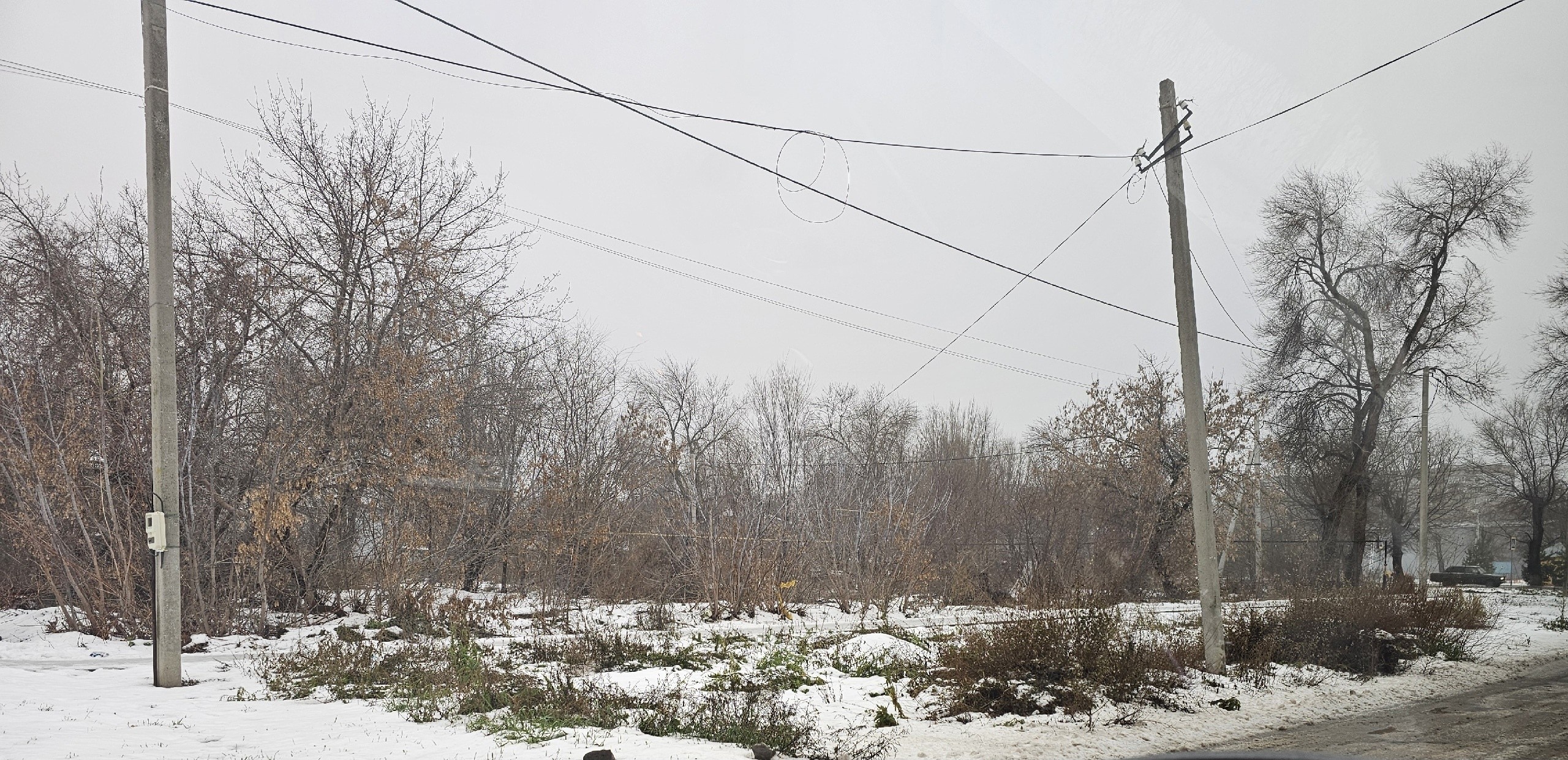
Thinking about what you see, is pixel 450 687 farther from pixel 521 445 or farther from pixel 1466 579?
pixel 1466 579

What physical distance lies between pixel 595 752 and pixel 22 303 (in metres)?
14.2

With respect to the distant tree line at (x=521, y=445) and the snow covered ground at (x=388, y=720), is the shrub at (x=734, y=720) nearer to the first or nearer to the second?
the snow covered ground at (x=388, y=720)

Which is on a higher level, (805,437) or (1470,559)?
(805,437)

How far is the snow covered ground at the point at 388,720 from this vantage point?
654 cm

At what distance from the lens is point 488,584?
66.8 ft

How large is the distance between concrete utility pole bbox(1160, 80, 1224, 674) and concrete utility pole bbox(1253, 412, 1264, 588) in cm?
1831

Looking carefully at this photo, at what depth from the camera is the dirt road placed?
6988 mm

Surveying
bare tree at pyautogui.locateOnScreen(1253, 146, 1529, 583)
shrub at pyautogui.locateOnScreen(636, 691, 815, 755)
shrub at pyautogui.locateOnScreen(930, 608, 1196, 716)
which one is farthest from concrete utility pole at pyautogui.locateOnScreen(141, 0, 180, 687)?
bare tree at pyautogui.locateOnScreen(1253, 146, 1529, 583)

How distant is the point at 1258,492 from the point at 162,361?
27790mm

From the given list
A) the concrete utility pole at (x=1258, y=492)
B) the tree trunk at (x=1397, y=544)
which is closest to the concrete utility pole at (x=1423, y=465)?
the tree trunk at (x=1397, y=544)

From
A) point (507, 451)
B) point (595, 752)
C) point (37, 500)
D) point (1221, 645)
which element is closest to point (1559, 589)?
point (1221, 645)

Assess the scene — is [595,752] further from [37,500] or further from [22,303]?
[22,303]

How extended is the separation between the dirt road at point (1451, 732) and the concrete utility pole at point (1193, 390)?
6.23 feet

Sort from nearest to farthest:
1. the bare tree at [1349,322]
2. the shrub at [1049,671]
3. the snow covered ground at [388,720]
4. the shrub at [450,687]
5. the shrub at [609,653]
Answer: the snow covered ground at [388,720] → the shrub at [450,687] → the shrub at [1049,671] → the shrub at [609,653] → the bare tree at [1349,322]
